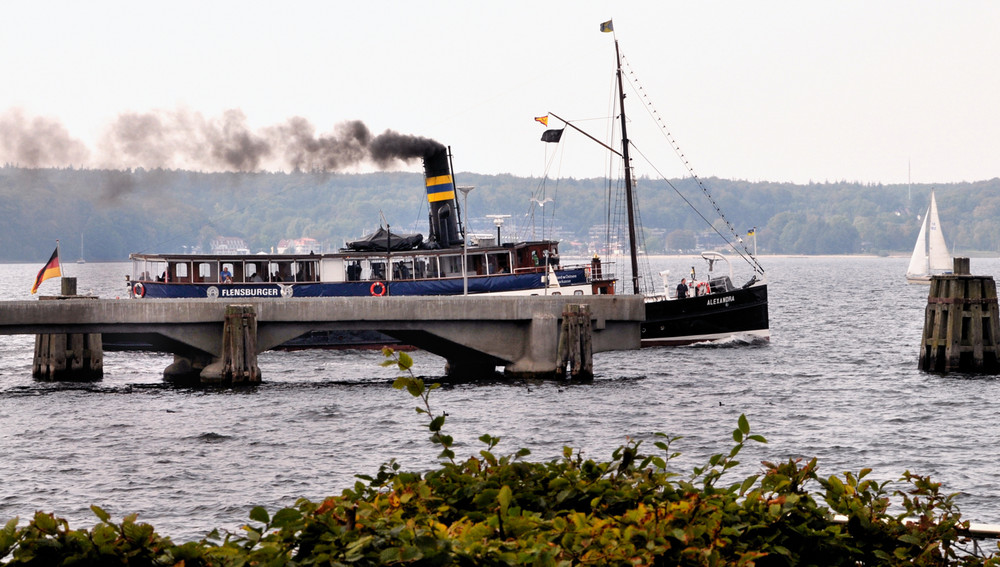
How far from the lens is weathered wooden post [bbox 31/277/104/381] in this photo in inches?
1594

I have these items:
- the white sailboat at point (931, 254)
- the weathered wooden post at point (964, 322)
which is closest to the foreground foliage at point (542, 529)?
the weathered wooden post at point (964, 322)


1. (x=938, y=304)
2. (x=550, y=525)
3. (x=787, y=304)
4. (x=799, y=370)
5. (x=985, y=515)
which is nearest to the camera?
(x=550, y=525)

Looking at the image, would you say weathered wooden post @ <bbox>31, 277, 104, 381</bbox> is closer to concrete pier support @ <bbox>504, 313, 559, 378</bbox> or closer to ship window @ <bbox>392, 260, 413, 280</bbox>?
concrete pier support @ <bbox>504, 313, 559, 378</bbox>

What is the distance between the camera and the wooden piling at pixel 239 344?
117 feet

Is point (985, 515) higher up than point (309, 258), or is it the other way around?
point (309, 258)

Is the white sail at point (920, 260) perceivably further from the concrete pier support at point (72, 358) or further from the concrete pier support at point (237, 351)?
the concrete pier support at point (72, 358)

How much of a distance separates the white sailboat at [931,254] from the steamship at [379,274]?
9353 centimetres

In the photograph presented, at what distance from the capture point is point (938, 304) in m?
39.3

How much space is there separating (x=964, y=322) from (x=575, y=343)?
15.2 m

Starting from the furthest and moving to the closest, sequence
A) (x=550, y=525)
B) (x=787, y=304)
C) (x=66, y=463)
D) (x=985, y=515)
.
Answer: (x=787, y=304) < (x=66, y=463) < (x=985, y=515) < (x=550, y=525)

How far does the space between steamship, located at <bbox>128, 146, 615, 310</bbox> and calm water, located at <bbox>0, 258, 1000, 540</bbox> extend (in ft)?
14.6

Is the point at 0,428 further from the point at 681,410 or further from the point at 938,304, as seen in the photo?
the point at 938,304

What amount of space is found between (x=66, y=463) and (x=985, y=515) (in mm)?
21107

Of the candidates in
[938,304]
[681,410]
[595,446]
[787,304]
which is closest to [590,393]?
[681,410]
